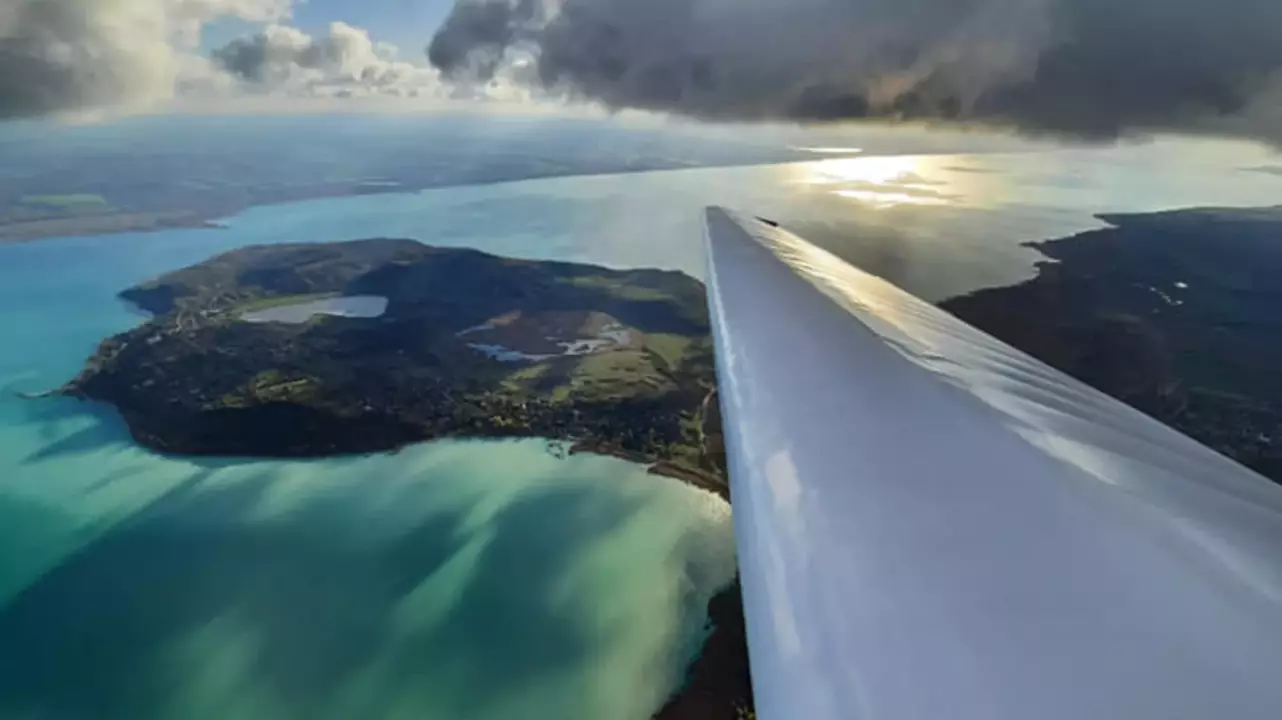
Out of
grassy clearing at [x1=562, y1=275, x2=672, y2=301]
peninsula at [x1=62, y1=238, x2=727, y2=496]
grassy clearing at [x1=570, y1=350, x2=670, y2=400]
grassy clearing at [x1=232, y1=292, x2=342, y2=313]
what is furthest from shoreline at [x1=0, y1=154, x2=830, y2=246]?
grassy clearing at [x1=570, y1=350, x2=670, y2=400]

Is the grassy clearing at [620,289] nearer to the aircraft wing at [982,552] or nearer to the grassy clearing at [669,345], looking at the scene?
the grassy clearing at [669,345]

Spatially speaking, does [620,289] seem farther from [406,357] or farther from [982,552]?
[982,552]

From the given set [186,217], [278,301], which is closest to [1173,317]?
[278,301]

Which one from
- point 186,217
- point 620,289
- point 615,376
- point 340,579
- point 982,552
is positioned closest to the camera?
point 982,552

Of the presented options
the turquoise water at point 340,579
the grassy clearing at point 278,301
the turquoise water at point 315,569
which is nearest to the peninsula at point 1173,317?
the turquoise water at point 315,569

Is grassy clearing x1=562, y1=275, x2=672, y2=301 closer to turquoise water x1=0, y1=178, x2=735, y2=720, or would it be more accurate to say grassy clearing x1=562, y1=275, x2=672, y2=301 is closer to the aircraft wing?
turquoise water x1=0, y1=178, x2=735, y2=720

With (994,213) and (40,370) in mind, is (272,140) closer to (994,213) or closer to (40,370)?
(40,370)
